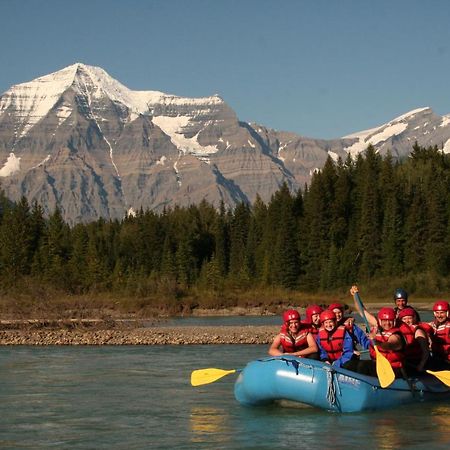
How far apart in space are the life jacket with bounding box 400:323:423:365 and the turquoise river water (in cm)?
112

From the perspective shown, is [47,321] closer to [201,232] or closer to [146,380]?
[146,380]

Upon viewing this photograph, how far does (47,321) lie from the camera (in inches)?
1892

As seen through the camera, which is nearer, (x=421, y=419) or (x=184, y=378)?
(x=421, y=419)

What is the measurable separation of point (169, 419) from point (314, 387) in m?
3.20

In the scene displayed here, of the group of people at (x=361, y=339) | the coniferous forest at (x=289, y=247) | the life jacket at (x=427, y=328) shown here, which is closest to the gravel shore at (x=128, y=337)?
the life jacket at (x=427, y=328)

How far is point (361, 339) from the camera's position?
2289 centimetres

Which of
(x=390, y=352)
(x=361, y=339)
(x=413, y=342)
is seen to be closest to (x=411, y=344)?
(x=413, y=342)

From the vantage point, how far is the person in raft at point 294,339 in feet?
70.3

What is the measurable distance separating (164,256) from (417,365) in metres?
100

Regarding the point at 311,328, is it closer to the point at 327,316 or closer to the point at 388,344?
the point at 327,316

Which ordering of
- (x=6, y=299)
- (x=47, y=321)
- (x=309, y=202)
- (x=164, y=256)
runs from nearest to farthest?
(x=47, y=321)
(x=6, y=299)
(x=309, y=202)
(x=164, y=256)

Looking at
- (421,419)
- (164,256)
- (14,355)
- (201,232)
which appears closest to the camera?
(421,419)

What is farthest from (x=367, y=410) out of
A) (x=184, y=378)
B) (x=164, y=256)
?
(x=164, y=256)

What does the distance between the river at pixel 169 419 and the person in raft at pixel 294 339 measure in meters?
1.19
